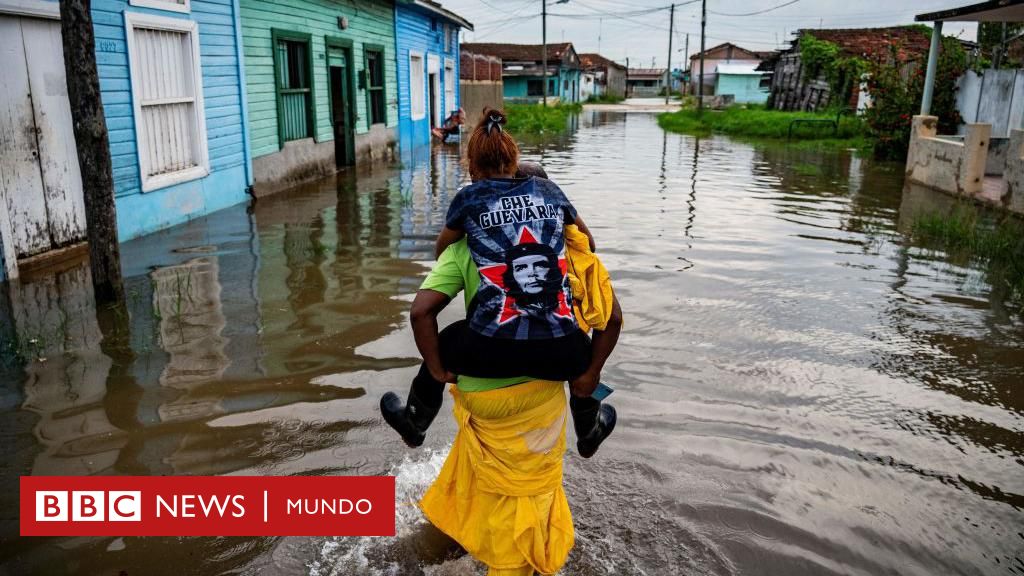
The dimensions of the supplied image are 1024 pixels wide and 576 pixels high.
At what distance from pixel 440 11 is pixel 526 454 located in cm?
2118

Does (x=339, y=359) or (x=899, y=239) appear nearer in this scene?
(x=339, y=359)

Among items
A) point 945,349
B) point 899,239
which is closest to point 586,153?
point 899,239

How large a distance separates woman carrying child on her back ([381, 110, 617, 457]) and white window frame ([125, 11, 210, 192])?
24.8 ft

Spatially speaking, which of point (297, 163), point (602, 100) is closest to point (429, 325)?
point (297, 163)

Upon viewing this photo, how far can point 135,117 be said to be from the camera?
873cm

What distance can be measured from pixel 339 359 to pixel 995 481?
396cm

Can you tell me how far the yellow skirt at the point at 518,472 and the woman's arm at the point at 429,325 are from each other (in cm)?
13

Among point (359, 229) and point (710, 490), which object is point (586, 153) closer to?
point (359, 229)

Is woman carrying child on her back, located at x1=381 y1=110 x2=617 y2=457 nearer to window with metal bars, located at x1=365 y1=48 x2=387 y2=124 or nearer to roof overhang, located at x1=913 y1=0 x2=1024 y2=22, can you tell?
roof overhang, located at x1=913 y1=0 x2=1024 y2=22

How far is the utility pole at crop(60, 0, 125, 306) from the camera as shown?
5539mm

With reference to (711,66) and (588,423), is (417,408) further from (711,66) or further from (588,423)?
(711,66)

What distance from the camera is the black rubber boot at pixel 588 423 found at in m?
2.75

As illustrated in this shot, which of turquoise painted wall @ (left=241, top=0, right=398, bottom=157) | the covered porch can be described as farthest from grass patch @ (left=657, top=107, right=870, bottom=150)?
turquoise painted wall @ (left=241, top=0, right=398, bottom=157)

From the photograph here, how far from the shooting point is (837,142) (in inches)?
974
